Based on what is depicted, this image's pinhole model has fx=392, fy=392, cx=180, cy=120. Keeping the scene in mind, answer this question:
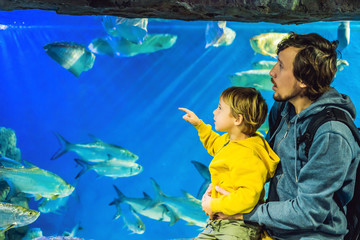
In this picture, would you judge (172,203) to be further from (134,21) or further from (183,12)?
(183,12)

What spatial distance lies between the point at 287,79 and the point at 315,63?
0.14 m

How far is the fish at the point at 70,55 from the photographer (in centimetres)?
636

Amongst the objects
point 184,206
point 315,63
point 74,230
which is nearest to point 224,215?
point 315,63

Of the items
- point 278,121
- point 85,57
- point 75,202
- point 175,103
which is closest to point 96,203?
point 75,202

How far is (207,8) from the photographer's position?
72.4 inches

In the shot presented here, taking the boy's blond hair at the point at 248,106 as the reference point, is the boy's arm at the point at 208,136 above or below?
below

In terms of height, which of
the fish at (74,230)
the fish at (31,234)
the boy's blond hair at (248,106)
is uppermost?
the boy's blond hair at (248,106)

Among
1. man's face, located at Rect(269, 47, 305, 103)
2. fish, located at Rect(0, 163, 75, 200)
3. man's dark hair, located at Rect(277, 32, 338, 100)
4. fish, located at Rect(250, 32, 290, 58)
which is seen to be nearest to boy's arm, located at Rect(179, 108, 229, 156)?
man's face, located at Rect(269, 47, 305, 103)

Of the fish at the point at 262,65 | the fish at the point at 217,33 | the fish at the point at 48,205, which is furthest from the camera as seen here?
the fish at the point at 48,205

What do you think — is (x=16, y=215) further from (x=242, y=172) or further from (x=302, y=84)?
(x=302, y=84)

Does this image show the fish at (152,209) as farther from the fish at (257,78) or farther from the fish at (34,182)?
the fish at (257,78)

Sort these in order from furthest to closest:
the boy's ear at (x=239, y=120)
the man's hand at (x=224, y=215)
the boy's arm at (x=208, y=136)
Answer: the boy's arm at (x=208, y=136) → the boy's ear at (x=239, y=120) → the man's hand at (x=224, y=215)

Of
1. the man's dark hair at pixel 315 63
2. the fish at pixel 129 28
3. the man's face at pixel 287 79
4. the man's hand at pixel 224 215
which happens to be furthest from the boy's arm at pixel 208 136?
the fish at pixel 129 28

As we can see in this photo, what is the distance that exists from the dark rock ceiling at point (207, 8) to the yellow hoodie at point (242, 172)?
0.62 m
